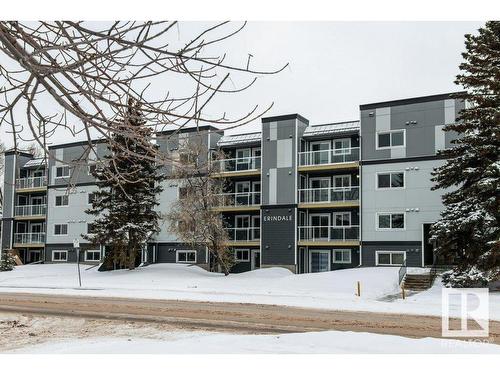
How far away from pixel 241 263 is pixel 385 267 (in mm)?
11606

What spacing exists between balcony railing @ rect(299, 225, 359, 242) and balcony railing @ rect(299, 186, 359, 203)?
1.81 metres

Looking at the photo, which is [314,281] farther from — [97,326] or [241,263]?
[97,326]

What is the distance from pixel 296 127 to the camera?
127 ft

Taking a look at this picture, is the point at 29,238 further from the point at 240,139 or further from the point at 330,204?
the point at 330,204

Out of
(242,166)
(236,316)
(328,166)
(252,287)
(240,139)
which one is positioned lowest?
(252,287)

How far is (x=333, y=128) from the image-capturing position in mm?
39062

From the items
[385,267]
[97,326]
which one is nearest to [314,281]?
[385,267]

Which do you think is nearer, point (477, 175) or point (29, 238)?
point (477, 175)

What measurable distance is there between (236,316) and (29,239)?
4060cm

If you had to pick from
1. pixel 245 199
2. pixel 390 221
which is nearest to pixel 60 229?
pixel 245 199

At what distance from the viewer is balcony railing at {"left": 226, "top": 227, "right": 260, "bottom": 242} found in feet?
131

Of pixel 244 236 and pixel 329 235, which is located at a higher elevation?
pixel 329 235

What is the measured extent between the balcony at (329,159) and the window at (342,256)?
5642 millimetres
